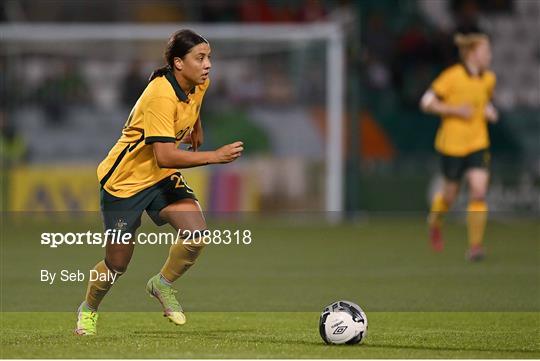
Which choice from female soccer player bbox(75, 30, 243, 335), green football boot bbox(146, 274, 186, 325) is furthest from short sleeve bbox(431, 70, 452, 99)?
green football boot bbox(146, 274, 186, 325)

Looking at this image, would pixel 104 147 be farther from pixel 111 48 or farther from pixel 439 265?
pixel 439 265

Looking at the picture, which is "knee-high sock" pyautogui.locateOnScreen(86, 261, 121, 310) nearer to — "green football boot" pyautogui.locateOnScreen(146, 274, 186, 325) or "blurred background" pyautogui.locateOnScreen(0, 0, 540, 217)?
"green football boot" pyautogui.locateOnScreen(146, 274, 186, 325)

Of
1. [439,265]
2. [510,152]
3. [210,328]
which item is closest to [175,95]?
[210,328]

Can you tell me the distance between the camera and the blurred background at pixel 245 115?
19.3 metres

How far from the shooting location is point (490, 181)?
1955cm

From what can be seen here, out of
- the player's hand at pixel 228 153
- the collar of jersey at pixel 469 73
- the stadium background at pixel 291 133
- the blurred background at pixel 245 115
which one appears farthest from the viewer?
the blurred background at pixel 245 115

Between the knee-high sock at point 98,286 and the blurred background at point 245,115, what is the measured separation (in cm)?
1119

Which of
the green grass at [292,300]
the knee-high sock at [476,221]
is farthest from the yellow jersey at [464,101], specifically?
the green grass at [292,300]

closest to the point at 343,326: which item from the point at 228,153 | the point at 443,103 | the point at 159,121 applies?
the point at 228,153

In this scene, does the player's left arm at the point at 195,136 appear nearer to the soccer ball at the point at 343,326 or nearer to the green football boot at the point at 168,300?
the green football boot at the point at 168,300

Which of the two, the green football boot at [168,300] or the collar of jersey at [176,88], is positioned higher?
the collar of jersey at [176,88]

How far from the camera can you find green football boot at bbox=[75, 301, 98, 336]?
25.1ft

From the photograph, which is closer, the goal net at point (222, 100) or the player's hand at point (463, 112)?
the player's hand at point (463, 112)

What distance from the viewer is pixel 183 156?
23.9 feet
